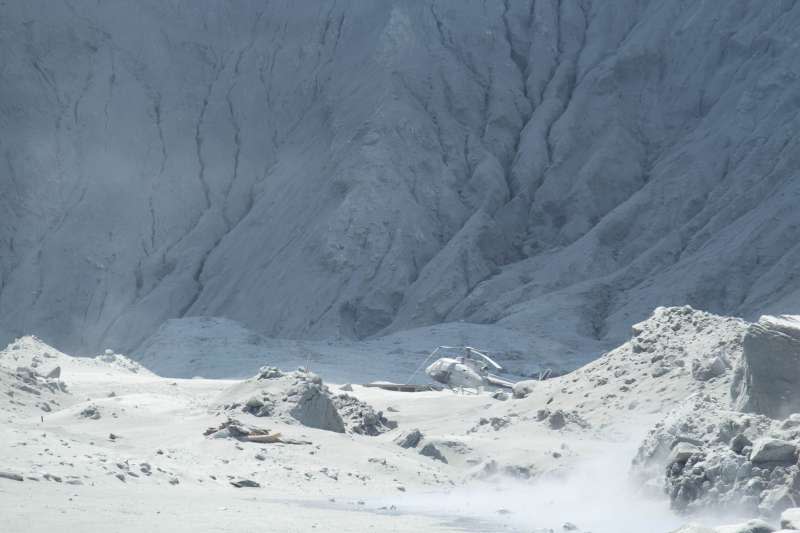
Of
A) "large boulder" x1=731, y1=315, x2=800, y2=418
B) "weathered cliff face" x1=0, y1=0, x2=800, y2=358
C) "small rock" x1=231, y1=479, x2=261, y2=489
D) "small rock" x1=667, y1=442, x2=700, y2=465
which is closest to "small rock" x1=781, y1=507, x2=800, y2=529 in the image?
"small rock" x1=667, y1=442, x2=700, y2=465

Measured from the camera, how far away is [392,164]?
6569 cm

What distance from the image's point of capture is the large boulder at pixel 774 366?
1700 cm

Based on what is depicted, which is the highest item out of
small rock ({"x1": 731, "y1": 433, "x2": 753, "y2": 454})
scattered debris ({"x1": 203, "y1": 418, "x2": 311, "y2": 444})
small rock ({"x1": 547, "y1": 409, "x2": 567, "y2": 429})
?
small rock ({"x1": 547, "y1": 409, "x2": 567, "y2": 429})

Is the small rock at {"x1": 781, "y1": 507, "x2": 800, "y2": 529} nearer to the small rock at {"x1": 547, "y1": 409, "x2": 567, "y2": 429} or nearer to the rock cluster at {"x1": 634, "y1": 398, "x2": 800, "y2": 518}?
the rock cluster at {"x1": 634, "y1": 398, "x2": 800, "y2": 518}

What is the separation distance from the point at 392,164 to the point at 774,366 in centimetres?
4917

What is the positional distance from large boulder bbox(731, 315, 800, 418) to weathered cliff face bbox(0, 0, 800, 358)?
3330cm

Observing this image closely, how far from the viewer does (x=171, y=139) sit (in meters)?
72.8

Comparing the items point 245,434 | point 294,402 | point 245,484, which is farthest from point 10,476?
point 294,402

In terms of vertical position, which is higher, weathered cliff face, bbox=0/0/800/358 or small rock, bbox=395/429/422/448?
weathered cliff face, bbox=0/0/800/358

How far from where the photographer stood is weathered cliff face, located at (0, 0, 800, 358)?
58.8 m

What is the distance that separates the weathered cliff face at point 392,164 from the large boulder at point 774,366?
33304 mm

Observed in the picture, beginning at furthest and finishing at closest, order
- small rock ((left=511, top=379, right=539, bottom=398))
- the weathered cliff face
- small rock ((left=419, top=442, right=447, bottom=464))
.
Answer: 1. the weathered cliff face
2. small rock ((left=511, top=379, right=539, bottom=398))
3. small rock ((left=419, top=442, right=447, bottom=464))

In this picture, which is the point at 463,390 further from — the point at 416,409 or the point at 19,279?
the point at 19,279

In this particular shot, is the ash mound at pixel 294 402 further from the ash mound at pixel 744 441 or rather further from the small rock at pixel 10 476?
the small rock at pixel 10 476
